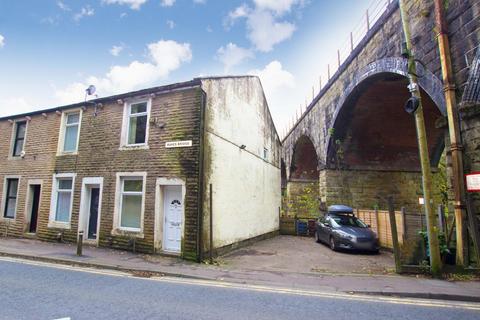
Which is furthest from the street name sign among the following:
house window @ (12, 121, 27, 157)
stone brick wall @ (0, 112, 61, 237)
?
house window @ (12, 121, 27, 157)

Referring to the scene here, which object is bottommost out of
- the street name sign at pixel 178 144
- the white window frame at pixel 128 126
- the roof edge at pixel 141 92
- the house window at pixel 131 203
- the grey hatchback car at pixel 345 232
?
the grey hatchback car at pixel 345 232

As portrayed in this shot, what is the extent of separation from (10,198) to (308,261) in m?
14.6

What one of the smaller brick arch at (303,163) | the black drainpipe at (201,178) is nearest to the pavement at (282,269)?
the black drainpipe at (201,178)

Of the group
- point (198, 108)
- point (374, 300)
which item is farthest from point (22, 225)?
point (374, 300)

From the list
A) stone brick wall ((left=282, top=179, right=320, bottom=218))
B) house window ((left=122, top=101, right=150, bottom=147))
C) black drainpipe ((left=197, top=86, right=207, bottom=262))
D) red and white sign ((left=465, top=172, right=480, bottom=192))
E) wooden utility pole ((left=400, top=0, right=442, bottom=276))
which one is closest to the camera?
red and white sign ((left=465, top=172, right=480, bottom=192))

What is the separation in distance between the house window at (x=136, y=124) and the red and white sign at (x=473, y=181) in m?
10.1

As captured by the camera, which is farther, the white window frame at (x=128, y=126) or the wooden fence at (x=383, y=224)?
the wooden fence at (x=383, y=224)

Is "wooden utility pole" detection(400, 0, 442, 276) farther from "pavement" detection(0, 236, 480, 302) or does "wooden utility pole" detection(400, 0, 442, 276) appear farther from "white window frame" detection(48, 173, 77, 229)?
"white window frame" detection(48, 173, 77, 229)

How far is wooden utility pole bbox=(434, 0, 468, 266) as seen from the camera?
696 cm

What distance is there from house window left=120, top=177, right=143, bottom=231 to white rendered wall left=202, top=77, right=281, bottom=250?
2869 mm

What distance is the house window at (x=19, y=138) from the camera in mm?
14242

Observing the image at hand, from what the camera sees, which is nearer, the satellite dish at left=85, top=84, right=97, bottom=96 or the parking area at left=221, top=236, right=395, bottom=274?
the parking area at left=221, top=236, right=395, bottom=274

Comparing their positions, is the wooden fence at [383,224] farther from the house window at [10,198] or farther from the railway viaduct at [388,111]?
the house window at [10,198]

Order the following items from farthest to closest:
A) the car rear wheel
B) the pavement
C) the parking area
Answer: the car rear wheel < the parking area < the pavement
